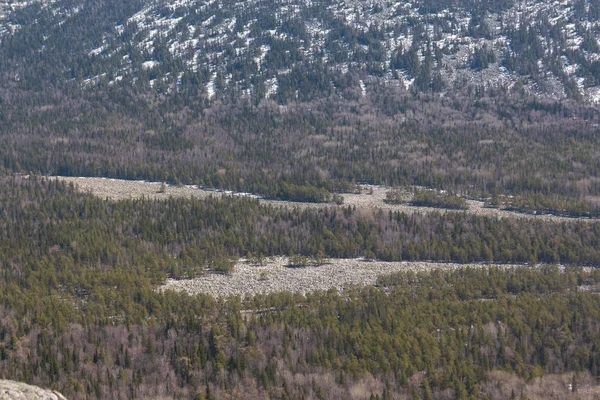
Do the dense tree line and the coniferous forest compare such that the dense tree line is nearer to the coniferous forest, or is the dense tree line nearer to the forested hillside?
the coniferous forest

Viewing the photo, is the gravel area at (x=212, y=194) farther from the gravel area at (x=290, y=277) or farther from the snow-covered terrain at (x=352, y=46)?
the snow-covered terrain at (x=352, y=46)

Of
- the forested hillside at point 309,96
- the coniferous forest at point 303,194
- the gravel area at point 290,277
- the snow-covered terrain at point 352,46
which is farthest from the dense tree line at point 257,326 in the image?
the snow-covered terrain at point 352,46

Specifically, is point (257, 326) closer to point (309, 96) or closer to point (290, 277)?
point (290, 277)

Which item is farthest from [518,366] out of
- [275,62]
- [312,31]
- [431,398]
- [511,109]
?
[312,31]

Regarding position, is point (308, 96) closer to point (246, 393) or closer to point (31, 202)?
point (31, 202)

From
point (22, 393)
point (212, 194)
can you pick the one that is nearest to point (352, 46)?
point (212, 194)
